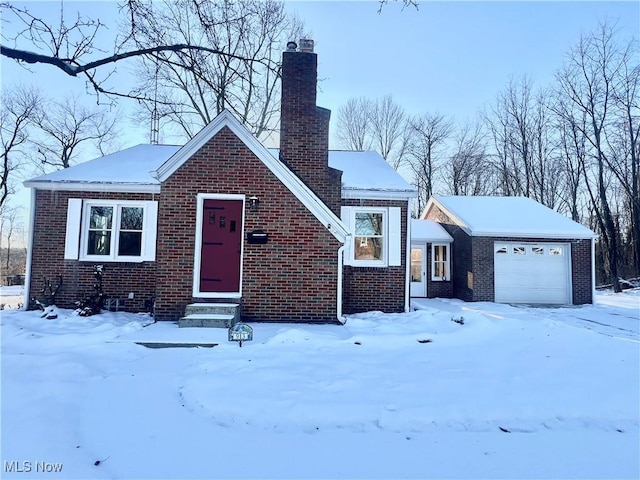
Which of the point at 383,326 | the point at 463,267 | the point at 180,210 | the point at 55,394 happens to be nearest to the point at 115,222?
the point at 180,210

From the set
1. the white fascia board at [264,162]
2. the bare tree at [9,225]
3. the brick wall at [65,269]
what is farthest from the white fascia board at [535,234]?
the bare tree at [9,225]

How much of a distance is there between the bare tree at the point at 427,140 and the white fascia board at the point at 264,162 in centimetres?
2243

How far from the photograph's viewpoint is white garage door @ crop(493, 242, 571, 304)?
12617 mm

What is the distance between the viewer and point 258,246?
7434mm

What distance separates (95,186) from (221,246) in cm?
420

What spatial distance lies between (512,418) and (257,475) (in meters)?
2.55

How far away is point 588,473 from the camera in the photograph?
→ 2.55m

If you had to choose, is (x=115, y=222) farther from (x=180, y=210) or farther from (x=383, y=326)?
(x=383, y=326)

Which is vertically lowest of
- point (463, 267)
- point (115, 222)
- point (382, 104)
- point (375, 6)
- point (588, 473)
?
point (588, 473)

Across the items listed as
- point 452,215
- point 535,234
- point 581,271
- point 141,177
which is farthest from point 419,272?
point 141,177

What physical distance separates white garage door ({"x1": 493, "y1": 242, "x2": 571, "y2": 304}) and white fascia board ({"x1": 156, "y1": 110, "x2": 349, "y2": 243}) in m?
8.15
